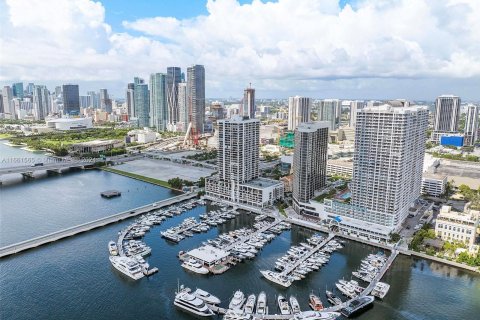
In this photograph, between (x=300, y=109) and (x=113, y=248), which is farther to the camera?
(x=300, y=109)

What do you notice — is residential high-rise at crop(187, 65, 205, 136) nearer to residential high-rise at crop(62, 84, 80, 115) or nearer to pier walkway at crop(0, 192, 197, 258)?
pier walkway at crop(0, 192, 197, 258)

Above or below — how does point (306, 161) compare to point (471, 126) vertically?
below

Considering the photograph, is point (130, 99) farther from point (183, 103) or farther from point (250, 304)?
point (250, 304)

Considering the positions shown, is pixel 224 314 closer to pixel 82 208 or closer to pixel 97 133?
pixel 82 208

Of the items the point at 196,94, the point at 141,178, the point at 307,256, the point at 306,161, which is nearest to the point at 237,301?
the point at 307,256

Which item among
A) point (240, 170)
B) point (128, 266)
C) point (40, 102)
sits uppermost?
point (40, 102)

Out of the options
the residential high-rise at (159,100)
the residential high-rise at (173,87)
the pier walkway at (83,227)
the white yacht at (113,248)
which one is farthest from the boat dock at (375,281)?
the residential high-rise at (159,100)

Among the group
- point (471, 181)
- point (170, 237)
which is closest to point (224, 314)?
→ point (170, 237)
